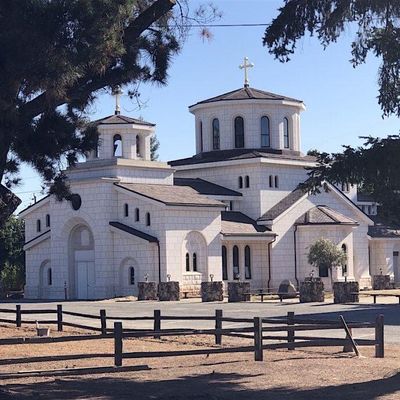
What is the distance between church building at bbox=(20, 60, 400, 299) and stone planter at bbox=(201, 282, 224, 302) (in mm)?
5557

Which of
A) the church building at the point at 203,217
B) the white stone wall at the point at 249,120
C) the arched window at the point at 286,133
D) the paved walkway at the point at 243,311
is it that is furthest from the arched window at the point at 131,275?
the arched window at the point at 286,133

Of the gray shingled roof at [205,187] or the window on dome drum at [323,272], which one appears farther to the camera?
the gray shingled roof at [205,187]

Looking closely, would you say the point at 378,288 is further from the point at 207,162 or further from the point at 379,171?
the point at 379,171

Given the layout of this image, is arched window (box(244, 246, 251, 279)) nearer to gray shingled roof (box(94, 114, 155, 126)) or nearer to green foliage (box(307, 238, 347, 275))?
green foliage (box(307, 238, 347, 275))

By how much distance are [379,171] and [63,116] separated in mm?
7381

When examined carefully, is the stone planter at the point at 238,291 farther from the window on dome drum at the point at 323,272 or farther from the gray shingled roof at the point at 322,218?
the gray shingled roof at the point at 322,218

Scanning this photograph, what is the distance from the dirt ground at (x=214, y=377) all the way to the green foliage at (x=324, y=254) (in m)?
36.5

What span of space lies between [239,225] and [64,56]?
45360 mm

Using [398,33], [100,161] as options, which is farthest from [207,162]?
[398,33]

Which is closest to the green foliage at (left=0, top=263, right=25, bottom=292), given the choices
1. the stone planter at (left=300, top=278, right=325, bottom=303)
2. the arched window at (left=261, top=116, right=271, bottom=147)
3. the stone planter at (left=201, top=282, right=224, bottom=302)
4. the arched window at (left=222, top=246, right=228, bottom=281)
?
the arched window at (left=222, top=246, right=228, bottom=281)

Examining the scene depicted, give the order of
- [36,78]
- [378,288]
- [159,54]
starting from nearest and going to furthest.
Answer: [36,78] < [159,54] < [378,288]

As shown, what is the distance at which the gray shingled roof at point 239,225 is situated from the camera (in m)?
62.3

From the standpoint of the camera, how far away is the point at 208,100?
6912 centimetres

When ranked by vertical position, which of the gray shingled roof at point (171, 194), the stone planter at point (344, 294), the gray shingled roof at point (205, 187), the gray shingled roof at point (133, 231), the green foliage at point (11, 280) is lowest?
the stone planter at point (344, 294)
